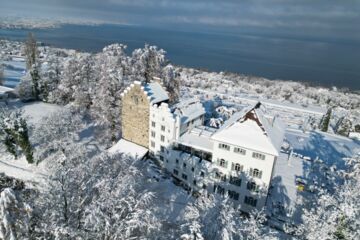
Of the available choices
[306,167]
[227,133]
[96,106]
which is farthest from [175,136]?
[306,167]

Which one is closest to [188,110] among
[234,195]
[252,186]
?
[234,195]

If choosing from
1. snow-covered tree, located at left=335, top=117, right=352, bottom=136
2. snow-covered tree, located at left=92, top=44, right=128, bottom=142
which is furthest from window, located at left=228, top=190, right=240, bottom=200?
snow-covered tree, located at left=335, top=117, right=352, bottom=136

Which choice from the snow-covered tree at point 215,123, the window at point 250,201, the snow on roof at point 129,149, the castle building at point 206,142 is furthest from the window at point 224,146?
the snow-covered tree at point 215,123

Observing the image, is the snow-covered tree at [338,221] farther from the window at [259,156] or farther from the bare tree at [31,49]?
the bare tree at [31,49]

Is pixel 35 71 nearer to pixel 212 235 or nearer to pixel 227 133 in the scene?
pixel 227 133

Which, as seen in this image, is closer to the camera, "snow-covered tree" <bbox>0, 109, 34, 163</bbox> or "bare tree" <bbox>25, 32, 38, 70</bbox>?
"snow-covered tree" <bbox>0, 109, 34, 163</bbox>

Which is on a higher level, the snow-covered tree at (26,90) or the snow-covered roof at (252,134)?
the snow-covered roof at (252,134)

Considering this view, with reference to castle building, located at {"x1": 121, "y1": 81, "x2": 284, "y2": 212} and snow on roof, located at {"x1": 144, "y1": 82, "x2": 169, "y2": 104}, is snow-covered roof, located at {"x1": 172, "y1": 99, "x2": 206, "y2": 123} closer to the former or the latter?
castle building, located at {"x1": 121, "y1": 81, "x2": 284, "y2": 212}
